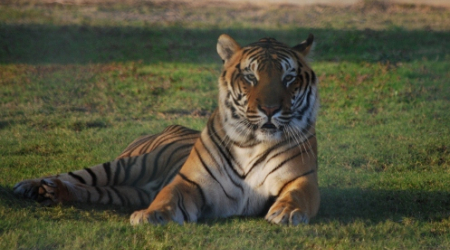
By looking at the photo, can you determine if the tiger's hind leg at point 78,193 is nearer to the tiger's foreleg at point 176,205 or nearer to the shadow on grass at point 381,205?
the tiger's foreleg at point 176,205

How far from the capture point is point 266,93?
4.12 m

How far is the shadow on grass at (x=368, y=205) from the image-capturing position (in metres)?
4.32

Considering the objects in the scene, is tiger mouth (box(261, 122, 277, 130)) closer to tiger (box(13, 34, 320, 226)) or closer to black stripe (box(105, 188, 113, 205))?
tiger (box(13, 34, 320, 226))

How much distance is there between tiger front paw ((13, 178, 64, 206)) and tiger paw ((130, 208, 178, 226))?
0.75 m

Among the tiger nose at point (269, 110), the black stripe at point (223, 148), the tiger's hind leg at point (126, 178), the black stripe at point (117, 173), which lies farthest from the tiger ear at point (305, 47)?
the black stripe at point (117, 173)

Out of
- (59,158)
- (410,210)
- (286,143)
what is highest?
(286,143)

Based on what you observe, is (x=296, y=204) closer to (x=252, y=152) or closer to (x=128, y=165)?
(x=252, y=152)

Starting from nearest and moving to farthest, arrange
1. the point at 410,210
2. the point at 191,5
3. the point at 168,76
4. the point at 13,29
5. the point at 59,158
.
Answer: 1. the point at 410,210
2. the point at 59,158
3. the point at 168,76
4. the point at 13,29
5. the point at 191,5

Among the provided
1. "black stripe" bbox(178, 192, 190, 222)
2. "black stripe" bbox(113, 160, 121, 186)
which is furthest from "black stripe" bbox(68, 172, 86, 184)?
"black stripe" bbox(178, 192, 190, 222)

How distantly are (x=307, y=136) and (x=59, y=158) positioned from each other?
2933 millimetres

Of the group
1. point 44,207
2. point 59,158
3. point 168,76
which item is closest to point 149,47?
point 168,76

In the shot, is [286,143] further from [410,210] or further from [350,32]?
[350,32]

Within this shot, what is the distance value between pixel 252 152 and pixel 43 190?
1.41m

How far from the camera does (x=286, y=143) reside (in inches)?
169
